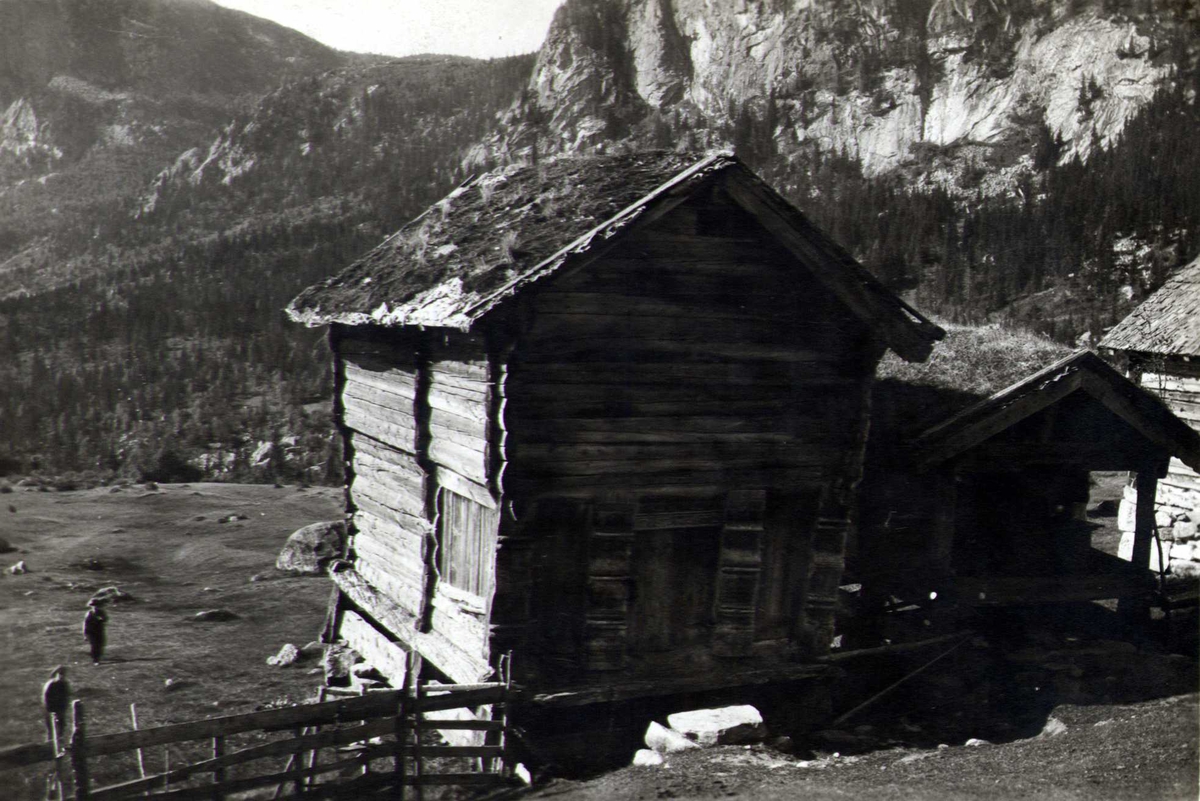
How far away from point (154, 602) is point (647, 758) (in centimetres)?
1124

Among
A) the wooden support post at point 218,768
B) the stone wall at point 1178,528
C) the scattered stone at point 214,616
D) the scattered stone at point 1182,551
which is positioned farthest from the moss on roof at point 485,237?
the scattered stone at point 1182,551

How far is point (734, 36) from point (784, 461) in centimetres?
10905

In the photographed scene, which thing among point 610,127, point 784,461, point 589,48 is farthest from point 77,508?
point 589,48

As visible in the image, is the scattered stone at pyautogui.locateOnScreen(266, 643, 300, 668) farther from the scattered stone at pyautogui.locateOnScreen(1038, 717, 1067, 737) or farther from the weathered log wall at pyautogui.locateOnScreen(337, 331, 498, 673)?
the scattered stone at pyautogui.locateOnScreen(1038, 717, 1067, 737)

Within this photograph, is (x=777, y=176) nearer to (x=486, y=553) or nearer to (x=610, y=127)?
(x=610, y=127)

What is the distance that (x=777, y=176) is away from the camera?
3206 inches

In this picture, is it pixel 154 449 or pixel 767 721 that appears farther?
pixel 154 449

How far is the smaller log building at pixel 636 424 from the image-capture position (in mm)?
9820

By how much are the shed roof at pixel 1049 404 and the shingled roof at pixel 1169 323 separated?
18.4ft

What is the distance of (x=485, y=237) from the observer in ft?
37.2

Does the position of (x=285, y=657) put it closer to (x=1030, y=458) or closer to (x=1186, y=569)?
(x=1030, y=458)

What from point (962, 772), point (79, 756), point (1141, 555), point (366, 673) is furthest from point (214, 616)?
point (1141, 555)

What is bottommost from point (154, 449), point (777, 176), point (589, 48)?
point (154, 449)

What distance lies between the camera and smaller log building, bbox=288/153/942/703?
9.82 meters
